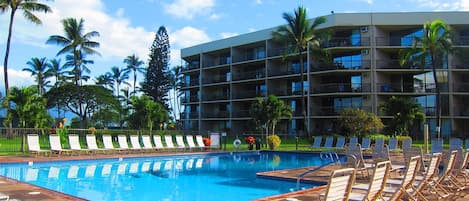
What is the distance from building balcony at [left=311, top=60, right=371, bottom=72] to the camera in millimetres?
37250

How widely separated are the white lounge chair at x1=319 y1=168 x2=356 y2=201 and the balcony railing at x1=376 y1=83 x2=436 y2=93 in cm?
3371

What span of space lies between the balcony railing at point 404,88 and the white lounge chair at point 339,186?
33.7 metres

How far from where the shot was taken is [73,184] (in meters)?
11.9

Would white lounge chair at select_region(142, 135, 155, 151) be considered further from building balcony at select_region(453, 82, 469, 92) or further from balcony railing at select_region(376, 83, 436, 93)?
building balcony at select_region(453, 82, 469, 92)

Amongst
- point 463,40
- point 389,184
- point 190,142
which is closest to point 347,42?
point 463,40

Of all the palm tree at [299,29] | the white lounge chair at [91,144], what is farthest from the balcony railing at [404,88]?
the white lounge chair at [91,144]

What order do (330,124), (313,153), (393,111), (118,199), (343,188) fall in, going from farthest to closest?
(330,124) → (393,111) → (313,153) → (118,199) → (343,188)

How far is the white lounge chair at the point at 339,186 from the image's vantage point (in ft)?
15.8

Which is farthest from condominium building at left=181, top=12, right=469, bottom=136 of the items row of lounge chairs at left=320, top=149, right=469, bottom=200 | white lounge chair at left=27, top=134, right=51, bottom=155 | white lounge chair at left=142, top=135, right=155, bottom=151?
row of lounge chairs at left=320, top=149, right=469, bottom=200

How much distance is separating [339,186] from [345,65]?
34.4 metres

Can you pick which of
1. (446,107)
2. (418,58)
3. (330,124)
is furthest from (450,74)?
(330,124)

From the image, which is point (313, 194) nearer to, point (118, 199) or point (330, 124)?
point (118, 199)

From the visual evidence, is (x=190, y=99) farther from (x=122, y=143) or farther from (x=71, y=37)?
(x=122, y=143)

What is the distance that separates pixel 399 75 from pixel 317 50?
26.5ft
